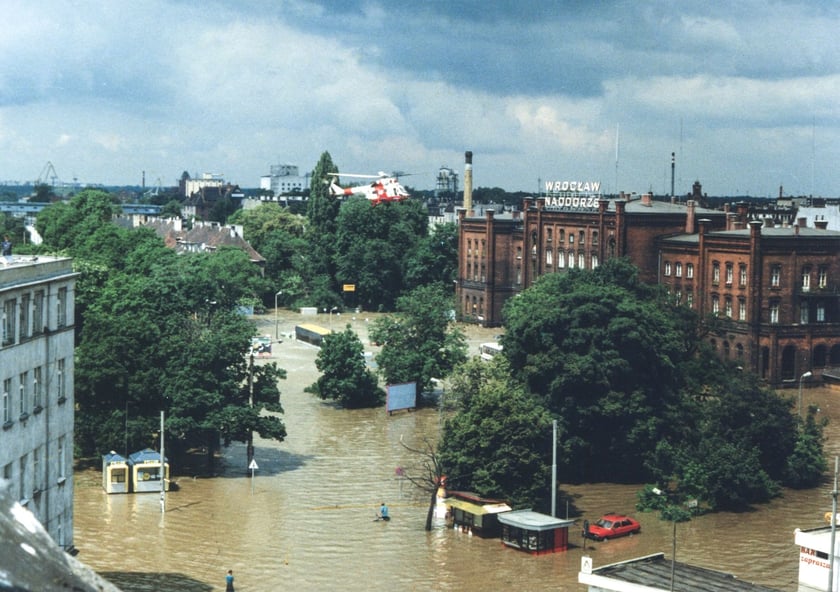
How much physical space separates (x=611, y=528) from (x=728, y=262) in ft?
157

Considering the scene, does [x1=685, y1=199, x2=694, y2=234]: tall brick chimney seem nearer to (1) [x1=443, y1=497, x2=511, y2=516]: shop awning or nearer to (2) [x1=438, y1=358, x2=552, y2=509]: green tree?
(2) [x1=438, y1=358, x2=552, y2=509]: green tree

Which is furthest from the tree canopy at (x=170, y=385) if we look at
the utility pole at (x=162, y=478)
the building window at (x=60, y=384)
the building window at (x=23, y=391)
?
the building window at (x=23, y=391)

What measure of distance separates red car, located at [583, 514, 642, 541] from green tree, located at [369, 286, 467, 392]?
99.6 ft

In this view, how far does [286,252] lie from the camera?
528 feet

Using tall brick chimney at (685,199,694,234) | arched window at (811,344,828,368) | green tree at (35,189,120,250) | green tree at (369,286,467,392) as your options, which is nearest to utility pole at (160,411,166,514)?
green tree at (369,286,467,392)

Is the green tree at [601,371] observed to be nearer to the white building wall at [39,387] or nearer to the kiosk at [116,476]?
the kiosk at [116,476]

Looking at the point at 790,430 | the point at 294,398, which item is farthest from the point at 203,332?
the point at 790,430

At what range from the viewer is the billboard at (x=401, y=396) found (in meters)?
83.4

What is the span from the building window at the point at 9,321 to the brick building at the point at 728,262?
6314cm

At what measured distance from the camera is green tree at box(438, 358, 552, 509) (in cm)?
5653

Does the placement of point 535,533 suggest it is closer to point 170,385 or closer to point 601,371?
point 601,371

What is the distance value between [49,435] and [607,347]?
106 feet

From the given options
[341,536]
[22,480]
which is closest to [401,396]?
[341,536]

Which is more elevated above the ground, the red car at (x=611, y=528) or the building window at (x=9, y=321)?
the building window at (x=9, y=321)
